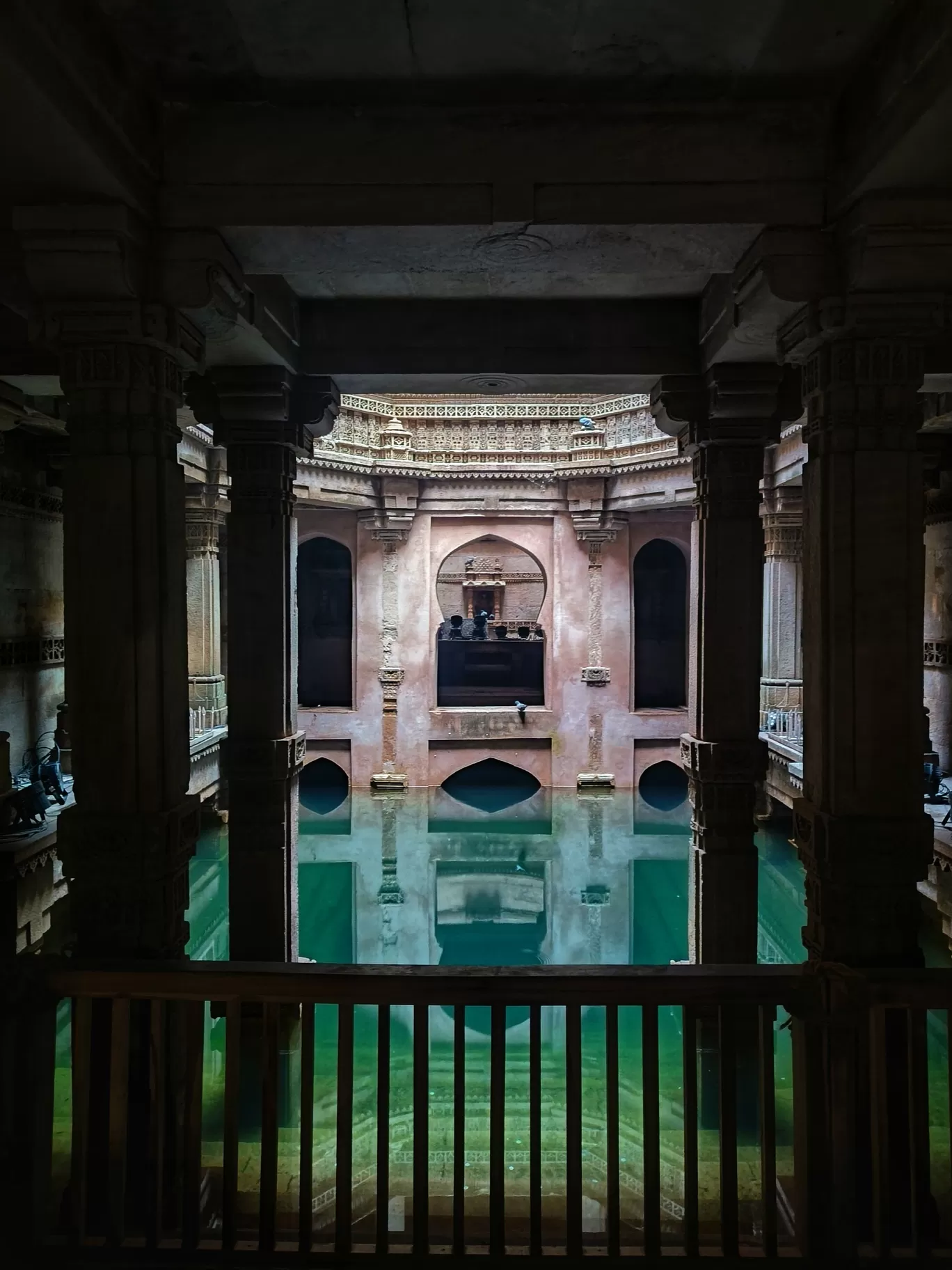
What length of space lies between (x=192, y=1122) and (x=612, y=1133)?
119cm

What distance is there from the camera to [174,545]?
2.78m

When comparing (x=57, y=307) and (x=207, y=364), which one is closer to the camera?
(x=57, y=307)

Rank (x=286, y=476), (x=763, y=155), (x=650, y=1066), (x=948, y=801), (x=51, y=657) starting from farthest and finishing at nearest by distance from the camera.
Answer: (x=51, y=657)
(x=948, y=801)
(x=286, y=476)
(x=763, y=155)
(x=650, y=1066)

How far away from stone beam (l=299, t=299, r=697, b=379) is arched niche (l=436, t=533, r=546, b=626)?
13.6 meters

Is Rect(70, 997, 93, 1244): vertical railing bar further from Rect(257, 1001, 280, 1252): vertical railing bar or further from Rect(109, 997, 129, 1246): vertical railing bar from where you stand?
Rect(257, 1001, 280, 1252): vertical railing bar

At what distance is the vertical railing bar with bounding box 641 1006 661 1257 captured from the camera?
220 centimetres

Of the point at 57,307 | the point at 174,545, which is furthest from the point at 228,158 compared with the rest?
the point at 174,545

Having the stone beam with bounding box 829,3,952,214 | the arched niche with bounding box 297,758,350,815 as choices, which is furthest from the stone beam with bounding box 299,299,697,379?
the arched niche with bounding box 297,758,350,815

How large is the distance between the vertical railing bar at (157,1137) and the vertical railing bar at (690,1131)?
1.43 m

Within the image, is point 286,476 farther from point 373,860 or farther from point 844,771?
point 373,860

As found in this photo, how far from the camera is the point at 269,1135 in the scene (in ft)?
7.35

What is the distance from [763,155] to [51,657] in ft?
26.0

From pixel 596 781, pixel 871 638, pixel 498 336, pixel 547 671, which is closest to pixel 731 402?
pixel 498 336

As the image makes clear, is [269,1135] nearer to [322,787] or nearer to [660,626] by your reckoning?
[322,787]
